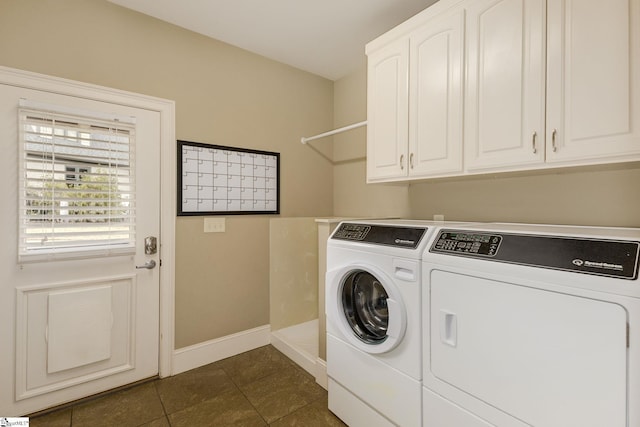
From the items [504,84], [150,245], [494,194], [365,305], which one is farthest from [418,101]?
[150,245]

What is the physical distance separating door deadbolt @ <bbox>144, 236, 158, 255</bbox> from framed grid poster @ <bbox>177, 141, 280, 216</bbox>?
0.88 feet

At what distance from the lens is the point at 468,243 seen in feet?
4.16

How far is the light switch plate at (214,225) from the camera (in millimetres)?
2361

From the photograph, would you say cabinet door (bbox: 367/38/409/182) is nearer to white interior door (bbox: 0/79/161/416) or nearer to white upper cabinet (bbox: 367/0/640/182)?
white upper cabinet (bbox: 367/0/640/182)

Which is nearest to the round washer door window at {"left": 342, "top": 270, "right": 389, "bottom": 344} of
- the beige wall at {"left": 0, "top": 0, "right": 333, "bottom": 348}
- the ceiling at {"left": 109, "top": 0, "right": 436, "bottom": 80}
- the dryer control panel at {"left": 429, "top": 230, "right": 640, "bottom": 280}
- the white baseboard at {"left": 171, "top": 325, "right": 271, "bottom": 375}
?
the dryer control panel at {"left": 429, "top": 230, "right": 640, "bottom": 280}

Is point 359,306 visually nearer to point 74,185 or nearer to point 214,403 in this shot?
point 214,403

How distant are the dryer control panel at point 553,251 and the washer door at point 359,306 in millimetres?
476

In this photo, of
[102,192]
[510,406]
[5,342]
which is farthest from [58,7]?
[510,406]

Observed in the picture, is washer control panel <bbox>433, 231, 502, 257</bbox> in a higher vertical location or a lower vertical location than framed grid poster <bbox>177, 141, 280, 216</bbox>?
lower

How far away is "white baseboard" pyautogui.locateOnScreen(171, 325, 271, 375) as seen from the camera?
2250 mm

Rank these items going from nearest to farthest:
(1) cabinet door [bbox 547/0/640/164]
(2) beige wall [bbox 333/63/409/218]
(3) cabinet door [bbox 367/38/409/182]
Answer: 1. (1) cabinet door [bbox 547/0/640/164]
2. (3) cabinet door [bbox 367/38/409/182]
3. (2) beige wall [bbox 333/63/409/218]

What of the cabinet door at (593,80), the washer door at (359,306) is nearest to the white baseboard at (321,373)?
the washer door at (359,306)

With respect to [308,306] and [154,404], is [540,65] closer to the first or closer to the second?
[308,306]

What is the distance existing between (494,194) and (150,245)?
2332 millimetres
